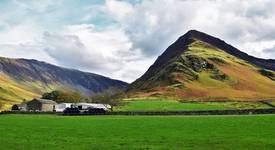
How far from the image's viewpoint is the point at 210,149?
33156 millimetres

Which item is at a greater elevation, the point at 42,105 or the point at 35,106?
the point at 42,105

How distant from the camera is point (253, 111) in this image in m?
102

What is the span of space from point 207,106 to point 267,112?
156 ft

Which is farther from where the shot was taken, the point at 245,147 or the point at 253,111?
the point at 253,111

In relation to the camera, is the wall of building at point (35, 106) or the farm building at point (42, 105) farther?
the wall of building at point (35, 106)

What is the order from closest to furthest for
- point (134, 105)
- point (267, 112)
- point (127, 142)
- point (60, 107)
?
point (127, 142)
point (267, 112)
point (134, 105)
point (60, 107)

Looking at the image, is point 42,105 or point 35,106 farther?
point 35,106

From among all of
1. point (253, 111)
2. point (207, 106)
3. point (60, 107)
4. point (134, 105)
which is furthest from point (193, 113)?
point (60, 107)

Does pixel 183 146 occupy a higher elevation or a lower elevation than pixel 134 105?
lower

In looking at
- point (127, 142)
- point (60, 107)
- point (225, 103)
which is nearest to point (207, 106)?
point (225, 103)

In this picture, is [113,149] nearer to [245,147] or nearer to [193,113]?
[245,147]

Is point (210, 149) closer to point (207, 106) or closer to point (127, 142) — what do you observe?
point (127, 142)

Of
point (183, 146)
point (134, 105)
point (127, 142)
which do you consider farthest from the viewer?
point (134, 105)

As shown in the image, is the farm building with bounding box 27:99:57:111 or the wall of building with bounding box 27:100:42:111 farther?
the wall of building with bounding box 27:100:42:111
